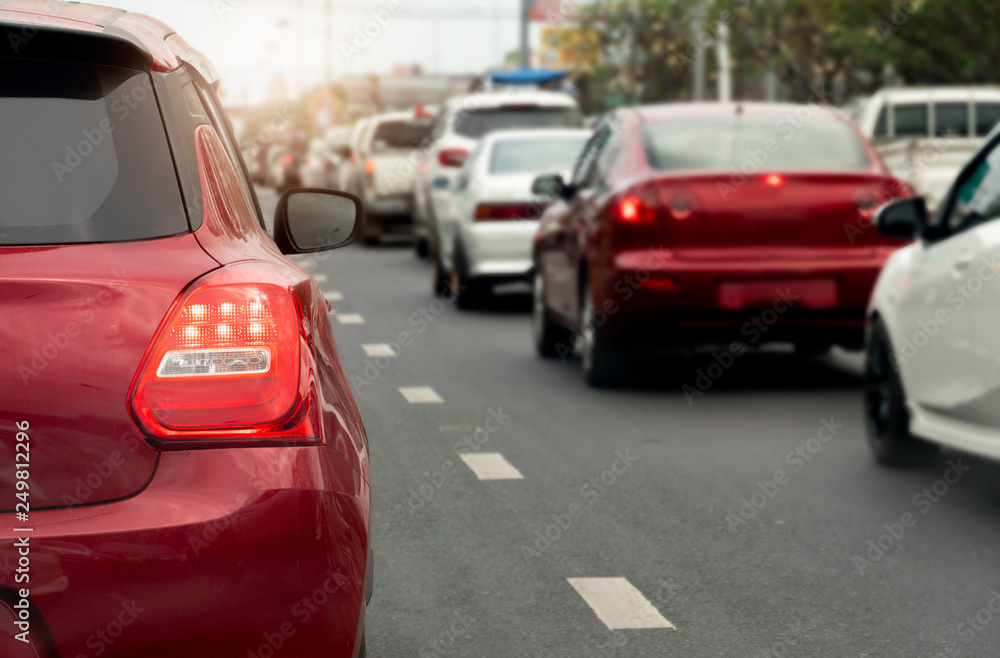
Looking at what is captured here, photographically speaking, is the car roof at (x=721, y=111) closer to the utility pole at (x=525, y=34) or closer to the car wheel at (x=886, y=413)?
the car wheel at (x=886, y=413)

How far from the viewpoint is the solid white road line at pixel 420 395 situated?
8953 mm

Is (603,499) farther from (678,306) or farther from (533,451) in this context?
(678,306)

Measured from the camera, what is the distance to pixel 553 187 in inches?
409

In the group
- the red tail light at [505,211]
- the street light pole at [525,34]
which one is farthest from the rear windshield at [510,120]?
the street light pole at [525,34]

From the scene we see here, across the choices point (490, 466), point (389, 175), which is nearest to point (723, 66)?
point (389, 175)

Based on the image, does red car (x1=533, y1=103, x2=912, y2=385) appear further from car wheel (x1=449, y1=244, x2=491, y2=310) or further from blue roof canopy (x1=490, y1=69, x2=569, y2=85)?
blue roof canopy (x1=490, y1=69, x2=569, y2=85)

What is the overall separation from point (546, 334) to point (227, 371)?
8308 mm

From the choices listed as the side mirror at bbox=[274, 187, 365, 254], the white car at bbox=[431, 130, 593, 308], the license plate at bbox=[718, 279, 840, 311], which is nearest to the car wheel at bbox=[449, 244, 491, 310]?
the white car at bbox=[431, 130, 593, 308]

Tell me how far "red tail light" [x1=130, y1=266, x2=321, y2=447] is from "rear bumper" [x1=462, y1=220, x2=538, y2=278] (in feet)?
36.4

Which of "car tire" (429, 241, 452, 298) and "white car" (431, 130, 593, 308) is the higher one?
"white car" (431, 130, 593, 308)

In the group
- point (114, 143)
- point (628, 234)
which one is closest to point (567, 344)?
point (628, 234)

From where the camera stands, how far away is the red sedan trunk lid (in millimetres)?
2635

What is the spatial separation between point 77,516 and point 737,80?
47.7 metres

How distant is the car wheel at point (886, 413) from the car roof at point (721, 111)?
2607mm
